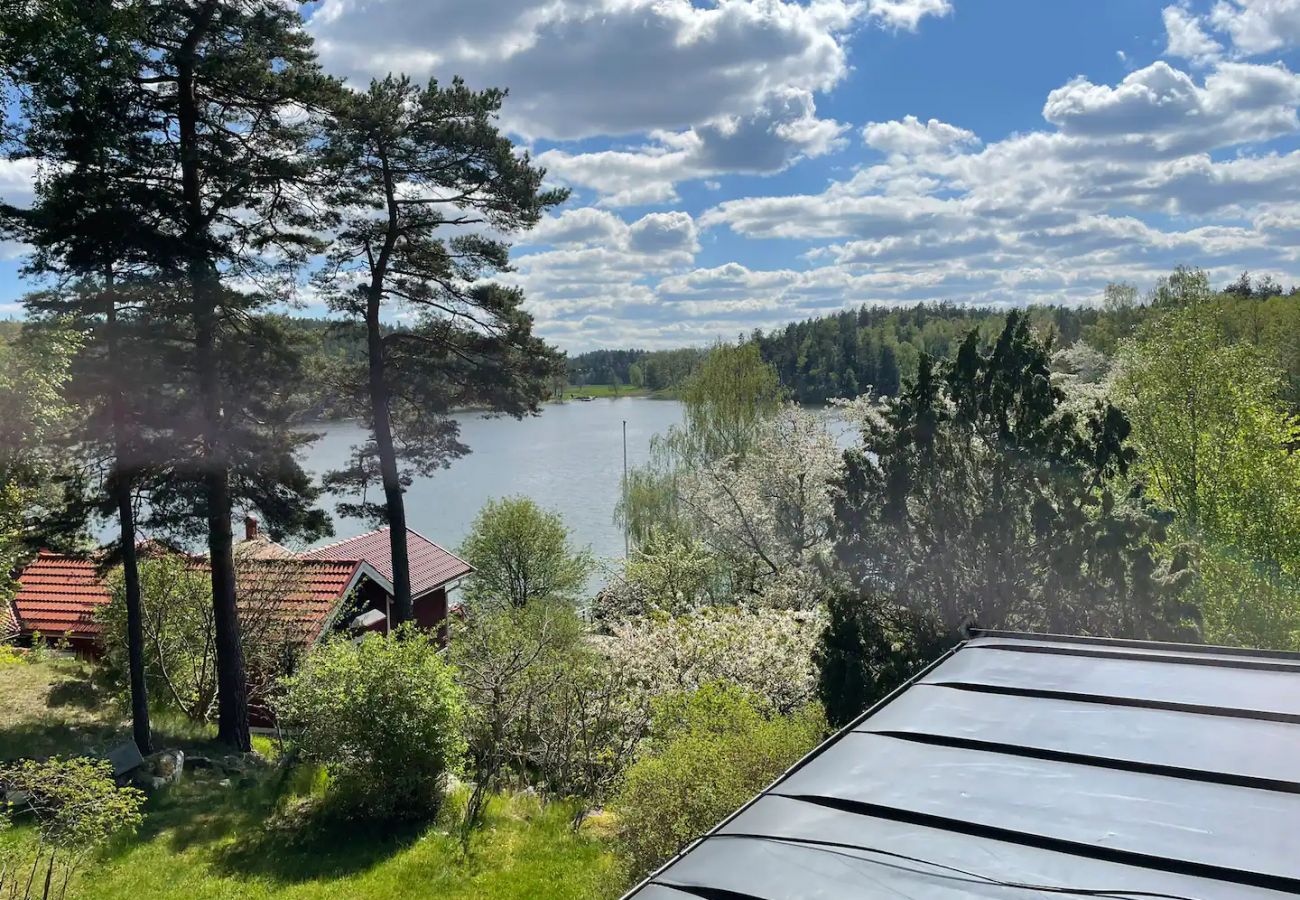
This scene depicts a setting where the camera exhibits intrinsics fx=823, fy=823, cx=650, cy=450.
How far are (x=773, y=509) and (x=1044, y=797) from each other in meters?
17.1

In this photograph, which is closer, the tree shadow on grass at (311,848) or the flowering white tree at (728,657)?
the tree shadow on grass at (311,848)

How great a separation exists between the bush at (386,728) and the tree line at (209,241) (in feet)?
11.7

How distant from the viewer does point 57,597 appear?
1678cm

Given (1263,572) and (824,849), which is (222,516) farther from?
(1263,572)

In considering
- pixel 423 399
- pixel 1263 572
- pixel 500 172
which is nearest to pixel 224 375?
pixel 423 399

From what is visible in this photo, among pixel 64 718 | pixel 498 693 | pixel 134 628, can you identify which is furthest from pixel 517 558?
pixel 498 693

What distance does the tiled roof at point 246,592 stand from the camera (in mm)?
14012

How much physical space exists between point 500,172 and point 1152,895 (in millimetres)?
13234

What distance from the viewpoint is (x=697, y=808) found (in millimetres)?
6492

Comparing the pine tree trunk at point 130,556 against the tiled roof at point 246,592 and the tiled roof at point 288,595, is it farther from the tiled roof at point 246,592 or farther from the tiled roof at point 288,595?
the tiled roof at point 288,595

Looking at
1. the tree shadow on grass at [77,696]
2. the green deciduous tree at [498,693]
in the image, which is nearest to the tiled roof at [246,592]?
the tree shadow on grass at [77,696]

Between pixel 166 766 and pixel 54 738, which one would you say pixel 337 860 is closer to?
pixel 166 766

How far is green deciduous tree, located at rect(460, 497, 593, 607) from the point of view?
86.2 ft

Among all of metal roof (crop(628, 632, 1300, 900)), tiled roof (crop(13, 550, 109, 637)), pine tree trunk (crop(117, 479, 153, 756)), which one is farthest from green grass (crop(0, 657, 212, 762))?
metal roof (crop(628, 632, 1300, 900))
